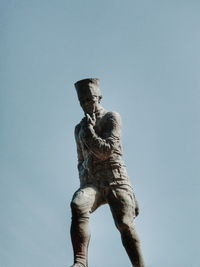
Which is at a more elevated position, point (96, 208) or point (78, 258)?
point (96, 208)

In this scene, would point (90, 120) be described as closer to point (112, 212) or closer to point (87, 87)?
point (87, 87)

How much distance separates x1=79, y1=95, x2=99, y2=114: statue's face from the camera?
493 inches

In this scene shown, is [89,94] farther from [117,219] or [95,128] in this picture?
[117,219]

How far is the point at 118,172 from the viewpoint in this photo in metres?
12.0

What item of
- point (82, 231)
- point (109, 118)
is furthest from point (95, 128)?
point (82, 231)

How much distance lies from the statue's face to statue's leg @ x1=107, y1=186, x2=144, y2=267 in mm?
1614

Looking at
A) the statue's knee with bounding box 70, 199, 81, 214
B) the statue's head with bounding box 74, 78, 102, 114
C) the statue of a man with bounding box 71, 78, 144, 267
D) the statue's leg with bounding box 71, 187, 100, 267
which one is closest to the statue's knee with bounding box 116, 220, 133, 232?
the statue of a man with bounding box 71, 78, 144, 267

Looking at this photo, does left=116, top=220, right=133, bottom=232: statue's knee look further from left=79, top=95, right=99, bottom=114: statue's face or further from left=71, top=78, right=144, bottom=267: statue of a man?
left=79, top=95, right=99, bottom=114: statue's face

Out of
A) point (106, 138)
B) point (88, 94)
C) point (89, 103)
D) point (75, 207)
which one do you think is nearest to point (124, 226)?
point (75, 207)

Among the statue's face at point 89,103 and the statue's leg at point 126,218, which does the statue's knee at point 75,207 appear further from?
the statue's face at point 89,103

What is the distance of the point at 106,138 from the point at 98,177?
690mm

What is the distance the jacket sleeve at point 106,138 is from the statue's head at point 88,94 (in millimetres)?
382

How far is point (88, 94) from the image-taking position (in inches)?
492

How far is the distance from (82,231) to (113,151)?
167cm
